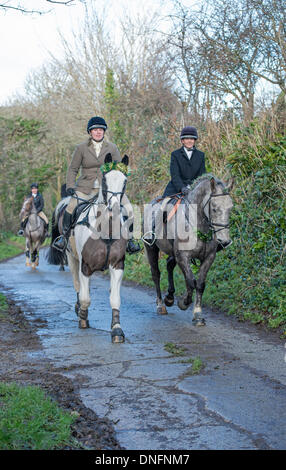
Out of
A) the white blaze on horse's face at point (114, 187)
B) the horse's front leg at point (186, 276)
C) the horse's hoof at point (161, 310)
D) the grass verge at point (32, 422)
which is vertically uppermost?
the white blaze on horse's face at point (114, 187)

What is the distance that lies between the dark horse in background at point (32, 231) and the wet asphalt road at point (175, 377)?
921cm

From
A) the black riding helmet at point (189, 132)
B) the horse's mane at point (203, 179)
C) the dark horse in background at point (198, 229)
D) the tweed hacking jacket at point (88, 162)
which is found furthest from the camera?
the black riding helmet at point (189, 132)

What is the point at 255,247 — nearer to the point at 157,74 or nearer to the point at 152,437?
the point at 152,437

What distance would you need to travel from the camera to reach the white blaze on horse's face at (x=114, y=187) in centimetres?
727

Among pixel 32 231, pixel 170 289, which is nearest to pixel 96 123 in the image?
pixel 170 289

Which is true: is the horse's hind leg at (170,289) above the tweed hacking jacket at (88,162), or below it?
below

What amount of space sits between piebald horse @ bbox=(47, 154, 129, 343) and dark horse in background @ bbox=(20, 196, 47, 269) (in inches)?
435

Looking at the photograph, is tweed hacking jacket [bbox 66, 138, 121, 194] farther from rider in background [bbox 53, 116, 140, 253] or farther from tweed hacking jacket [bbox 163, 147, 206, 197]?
tweed hacking jacket [bbox 163, 147, 206, 197]

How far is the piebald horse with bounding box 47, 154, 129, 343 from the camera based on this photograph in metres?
7.30

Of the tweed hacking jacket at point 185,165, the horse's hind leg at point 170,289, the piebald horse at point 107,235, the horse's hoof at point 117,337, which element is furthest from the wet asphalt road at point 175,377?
the tweed hacking jacket at point 185,165

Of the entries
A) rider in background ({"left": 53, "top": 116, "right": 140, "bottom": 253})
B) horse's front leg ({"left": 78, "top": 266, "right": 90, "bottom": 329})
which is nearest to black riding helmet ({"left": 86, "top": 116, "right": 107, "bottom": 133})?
rider in background ({"left": 53, "top": 116, "right": 140, "bottom": 253})

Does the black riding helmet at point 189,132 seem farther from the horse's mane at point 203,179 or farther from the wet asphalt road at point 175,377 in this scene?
the wet asphalt road at point 175,377

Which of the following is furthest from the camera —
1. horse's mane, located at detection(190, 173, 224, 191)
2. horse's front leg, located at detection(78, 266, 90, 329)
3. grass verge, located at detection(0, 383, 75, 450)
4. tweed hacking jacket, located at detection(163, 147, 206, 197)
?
tweed hacking jacket, located at detection(163, 147, 206, 197)
